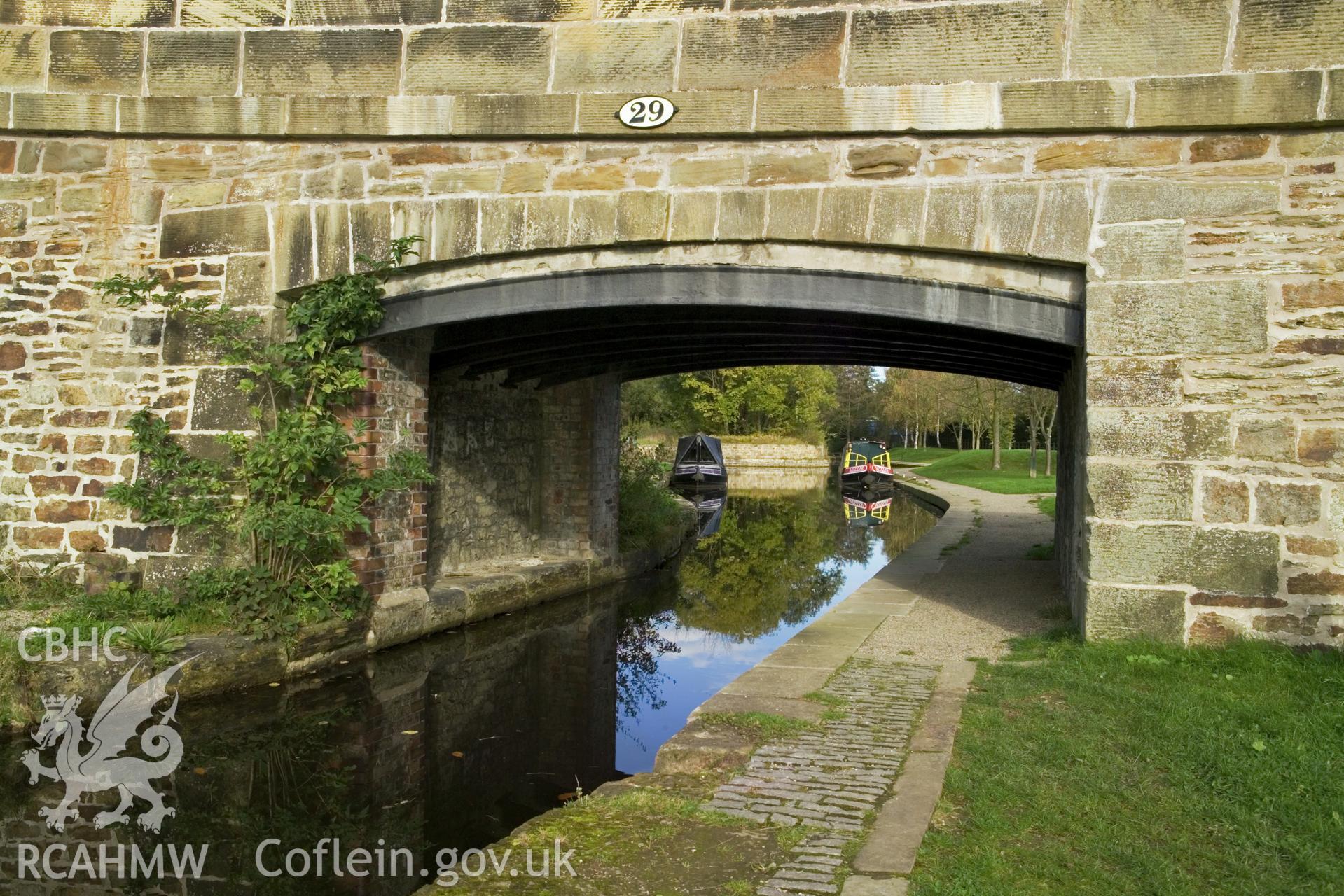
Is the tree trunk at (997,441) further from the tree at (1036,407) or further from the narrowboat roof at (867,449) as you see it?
the narrowboat roof at (867,449)

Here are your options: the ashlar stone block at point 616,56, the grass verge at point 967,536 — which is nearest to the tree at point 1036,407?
the grass verge at point 967,536

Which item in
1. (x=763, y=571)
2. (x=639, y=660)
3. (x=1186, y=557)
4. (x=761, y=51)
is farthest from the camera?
(x=763, y=571)

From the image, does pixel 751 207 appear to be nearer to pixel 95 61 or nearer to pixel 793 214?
pixel 793 214

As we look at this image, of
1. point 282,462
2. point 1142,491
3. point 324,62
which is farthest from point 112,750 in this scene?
point 1142,491

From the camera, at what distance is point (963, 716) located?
489cm

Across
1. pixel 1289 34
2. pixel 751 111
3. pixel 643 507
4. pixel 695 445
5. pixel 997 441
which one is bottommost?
pixel 643 507

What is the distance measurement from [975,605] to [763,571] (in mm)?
5275

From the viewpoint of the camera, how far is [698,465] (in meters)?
30.0

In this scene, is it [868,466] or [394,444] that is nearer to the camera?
[394,444]

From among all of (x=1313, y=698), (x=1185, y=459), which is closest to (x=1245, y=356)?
(x=1185, y=459)

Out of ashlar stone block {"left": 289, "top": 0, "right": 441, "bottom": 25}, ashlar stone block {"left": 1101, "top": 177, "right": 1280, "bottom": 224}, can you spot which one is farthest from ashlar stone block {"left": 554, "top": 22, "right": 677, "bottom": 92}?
ashlar stone block {"left": 1101, "top": 177, "right": 1280, "bottom": 224}

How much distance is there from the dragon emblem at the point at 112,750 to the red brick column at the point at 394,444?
1.87 meters

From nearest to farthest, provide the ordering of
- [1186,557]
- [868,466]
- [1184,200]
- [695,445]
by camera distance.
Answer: [1186,557]
[1184,200]
[695,445]
[868,466]

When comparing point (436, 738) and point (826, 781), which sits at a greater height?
point (826, 781)
